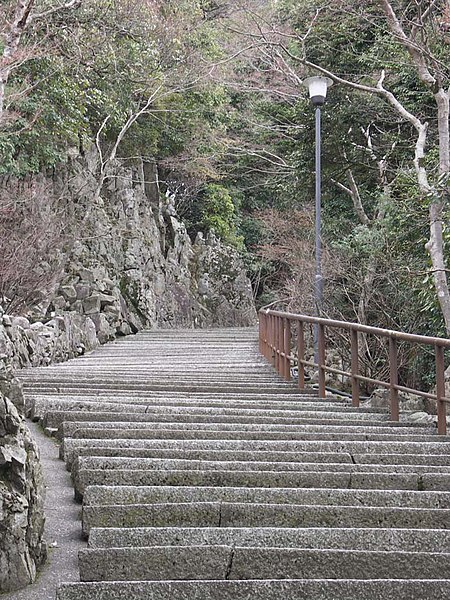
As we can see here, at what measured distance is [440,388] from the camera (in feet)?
18.6

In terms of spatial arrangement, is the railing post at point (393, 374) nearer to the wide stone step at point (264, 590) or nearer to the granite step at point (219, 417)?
the granite step at point (219, 417)

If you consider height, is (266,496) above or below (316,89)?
below

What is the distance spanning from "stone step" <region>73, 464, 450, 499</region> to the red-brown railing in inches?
60.3

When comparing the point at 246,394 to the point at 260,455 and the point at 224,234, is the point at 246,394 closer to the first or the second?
the point at 260,455

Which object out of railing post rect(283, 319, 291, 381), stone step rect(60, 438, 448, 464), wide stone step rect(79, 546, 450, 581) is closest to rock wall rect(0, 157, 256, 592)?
wide stone step rect(79, 546, 450, 581)

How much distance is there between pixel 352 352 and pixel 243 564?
15.0 feet

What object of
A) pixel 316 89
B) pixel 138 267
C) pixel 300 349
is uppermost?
pixel 316 89

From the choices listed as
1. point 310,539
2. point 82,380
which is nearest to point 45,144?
point 82,380

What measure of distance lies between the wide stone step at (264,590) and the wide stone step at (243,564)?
0.54 feet

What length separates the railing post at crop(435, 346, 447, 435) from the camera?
5.54 meters

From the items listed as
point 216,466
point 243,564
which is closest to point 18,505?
point 243,564

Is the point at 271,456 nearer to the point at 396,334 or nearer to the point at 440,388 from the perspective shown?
the point at 440,388

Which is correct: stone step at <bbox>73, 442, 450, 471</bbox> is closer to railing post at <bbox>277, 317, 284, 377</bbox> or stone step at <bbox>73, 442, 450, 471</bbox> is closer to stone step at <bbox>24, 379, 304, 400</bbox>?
stone step at <bbox>24, 379, 304, 400</bbox>

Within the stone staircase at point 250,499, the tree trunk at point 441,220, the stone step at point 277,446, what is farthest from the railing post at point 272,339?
the stone step at point 277,446
